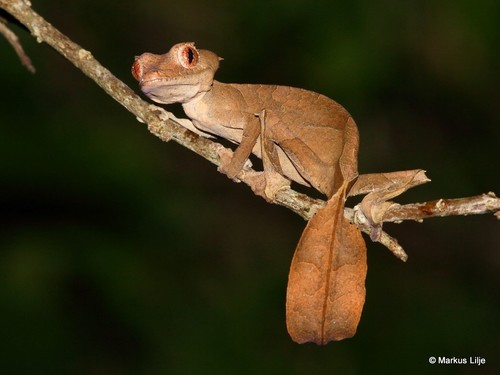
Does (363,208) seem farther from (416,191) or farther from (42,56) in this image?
(42,56)

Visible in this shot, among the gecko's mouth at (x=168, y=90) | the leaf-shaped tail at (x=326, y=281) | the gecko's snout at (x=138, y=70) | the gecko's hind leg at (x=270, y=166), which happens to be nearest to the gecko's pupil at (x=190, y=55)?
the gecko's mouth at (x=168, y=90)

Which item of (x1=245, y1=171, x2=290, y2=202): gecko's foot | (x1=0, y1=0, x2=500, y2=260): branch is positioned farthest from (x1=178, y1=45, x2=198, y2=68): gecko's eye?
(x1=245, y1=171, x2=290, y2=202): gecko's foot

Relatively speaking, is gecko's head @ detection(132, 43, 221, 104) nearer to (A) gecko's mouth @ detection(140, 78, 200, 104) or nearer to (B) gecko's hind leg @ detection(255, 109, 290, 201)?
(A) gecko's mouth @ detection(140, 78, 200, 104)

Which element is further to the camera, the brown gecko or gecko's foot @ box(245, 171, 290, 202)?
gecko's foot @ box(245, 171, 290, 202)

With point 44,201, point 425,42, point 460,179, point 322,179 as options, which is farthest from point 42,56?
point 322,179

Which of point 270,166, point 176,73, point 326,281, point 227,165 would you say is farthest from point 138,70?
point 326,281

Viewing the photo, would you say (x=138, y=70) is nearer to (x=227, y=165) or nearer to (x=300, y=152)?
(x=227, y=165)

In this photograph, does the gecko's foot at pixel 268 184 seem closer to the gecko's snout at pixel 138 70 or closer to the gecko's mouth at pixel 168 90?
the gecko's mouth at pixel 168 90
